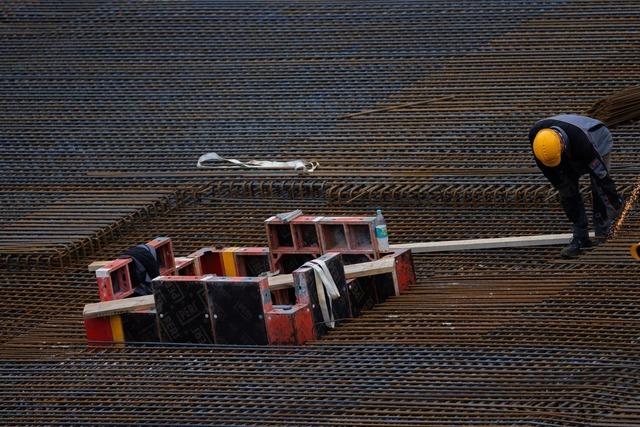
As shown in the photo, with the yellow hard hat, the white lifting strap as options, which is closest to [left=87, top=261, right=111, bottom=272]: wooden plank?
the white lifting strap

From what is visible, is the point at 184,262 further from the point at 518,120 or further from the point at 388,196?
the point at 518,120

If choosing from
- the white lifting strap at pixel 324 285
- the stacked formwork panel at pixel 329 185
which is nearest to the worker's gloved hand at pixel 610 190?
the stacked formwork panel at pixel 329 185

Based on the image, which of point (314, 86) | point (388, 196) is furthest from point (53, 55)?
point (388, 196)

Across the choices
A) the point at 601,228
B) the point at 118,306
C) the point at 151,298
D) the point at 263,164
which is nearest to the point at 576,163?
the point at 601,228

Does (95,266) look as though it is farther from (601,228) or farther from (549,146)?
(601,228)

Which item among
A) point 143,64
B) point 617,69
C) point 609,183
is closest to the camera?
point 609,183

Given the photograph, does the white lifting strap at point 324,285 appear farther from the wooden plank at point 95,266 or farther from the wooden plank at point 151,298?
the wooden plank at point 95,266

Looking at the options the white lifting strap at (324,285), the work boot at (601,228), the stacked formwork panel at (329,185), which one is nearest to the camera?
the stacked formwork panel at (329,185)
